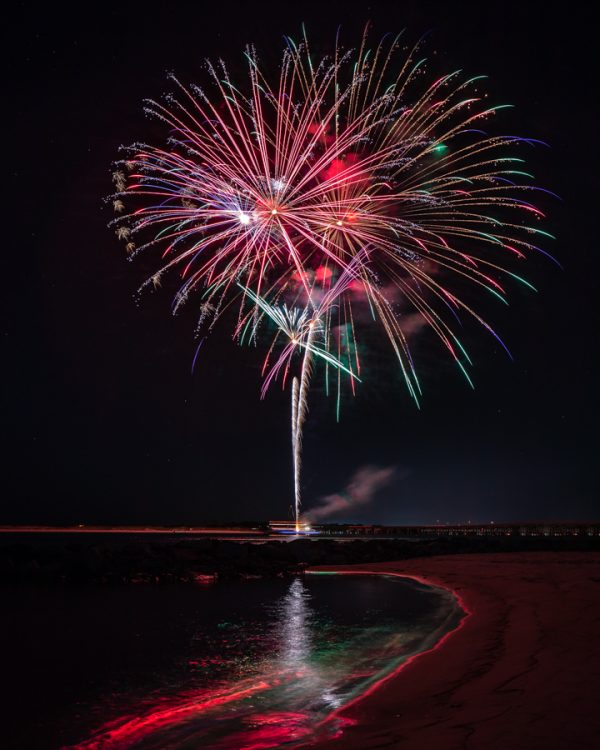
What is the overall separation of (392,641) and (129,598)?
31.1 ft

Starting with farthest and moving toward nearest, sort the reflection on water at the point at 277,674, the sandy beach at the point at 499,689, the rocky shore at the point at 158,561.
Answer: the rocky shore at the point at 158,561
the reflection on water at the point at 277,674
the sandy beach at the point at 499,689

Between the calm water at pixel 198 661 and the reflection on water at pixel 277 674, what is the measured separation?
2cm

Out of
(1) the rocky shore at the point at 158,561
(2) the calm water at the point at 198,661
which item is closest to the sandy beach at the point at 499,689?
(2) the calm water at the point at 198,661

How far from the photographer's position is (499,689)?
264 inches

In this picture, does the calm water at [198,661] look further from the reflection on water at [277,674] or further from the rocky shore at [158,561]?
the rocky shore at [158,561]

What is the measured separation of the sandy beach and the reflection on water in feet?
1.66

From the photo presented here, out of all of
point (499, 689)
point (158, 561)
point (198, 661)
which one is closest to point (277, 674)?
point (198, 661)

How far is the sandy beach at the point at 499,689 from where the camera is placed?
16.8 ft

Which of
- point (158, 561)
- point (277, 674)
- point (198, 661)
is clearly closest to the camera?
point (277, 674)

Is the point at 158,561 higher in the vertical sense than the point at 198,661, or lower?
A: higher

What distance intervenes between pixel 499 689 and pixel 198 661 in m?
5.16

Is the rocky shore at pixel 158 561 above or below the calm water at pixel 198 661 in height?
above

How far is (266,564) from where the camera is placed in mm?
25734

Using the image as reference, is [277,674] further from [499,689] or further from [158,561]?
[158,561]
